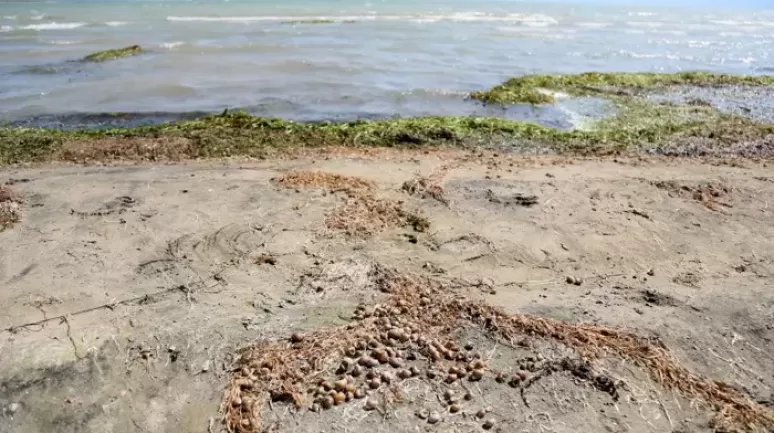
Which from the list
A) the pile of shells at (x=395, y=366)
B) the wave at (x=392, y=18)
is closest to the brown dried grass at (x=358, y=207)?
the pile of shells at (x=395, y=366)

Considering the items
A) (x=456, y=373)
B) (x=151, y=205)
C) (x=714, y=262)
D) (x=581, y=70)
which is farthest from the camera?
(x=581, y=70)

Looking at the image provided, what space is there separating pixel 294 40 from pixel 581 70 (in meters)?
12.0

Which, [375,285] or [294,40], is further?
[294,40]

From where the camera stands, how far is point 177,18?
32688mm

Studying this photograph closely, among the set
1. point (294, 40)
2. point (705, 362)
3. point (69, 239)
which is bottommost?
point (705, 362)

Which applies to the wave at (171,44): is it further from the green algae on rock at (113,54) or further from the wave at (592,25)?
the wave at (592,25)

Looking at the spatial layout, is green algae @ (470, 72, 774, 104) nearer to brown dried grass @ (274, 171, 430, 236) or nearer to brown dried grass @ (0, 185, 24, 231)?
brown dried grass @ (274, 171, 430, 236)

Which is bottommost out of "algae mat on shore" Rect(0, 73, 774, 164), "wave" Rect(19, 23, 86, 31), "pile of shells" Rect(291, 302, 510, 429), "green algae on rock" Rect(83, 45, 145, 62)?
"pile of shells" Rect(291, 302, 510, 429)

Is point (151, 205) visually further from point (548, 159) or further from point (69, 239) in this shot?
point (548, 159)

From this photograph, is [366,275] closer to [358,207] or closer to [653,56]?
[358,207]

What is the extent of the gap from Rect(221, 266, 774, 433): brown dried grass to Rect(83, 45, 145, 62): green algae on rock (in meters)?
17.0

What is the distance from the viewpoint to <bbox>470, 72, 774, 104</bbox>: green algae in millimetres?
13633

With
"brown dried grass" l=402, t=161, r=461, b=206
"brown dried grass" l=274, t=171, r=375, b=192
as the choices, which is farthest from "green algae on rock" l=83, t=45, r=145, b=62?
"brown dried grass" l=402, t=161, r=461, b=206

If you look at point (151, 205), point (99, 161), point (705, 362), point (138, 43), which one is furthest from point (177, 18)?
point (705, 362)
